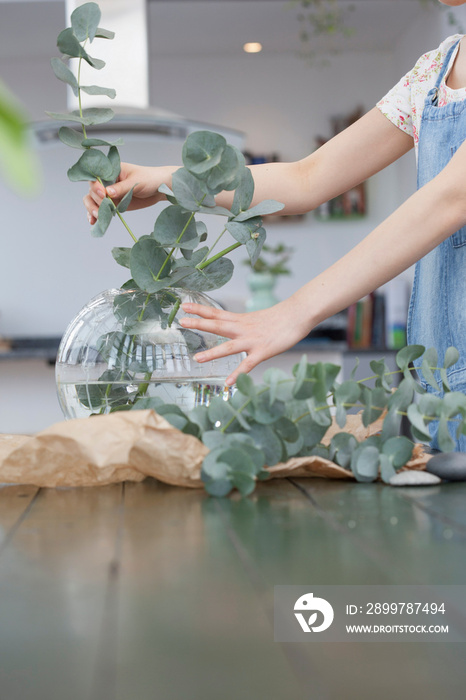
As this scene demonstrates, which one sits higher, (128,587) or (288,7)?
(288,7)

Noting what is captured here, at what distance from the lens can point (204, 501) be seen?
49 cm

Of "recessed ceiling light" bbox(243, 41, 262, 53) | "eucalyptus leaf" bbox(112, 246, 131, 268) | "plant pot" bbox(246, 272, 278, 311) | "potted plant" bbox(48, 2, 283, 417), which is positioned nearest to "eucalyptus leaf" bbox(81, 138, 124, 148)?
"potted plant" bbox(48, 2, 283, 417)

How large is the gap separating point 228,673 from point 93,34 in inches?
24.6

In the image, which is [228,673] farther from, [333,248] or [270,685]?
[333,248]

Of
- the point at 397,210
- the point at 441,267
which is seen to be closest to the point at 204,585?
the point at 397,210

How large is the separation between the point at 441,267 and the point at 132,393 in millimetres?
589

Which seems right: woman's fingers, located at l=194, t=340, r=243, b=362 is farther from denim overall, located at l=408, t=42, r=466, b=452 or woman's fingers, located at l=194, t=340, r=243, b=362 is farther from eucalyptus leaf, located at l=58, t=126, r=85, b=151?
denim overall, located at l=408, t=42, r=466, b=452

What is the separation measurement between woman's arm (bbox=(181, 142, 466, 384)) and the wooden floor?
202 mm

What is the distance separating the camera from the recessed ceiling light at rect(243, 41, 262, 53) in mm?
4344

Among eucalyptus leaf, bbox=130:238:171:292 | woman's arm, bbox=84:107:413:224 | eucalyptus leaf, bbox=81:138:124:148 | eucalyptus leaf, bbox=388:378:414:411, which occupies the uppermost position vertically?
woman's arm, bbox=84:107:413:224

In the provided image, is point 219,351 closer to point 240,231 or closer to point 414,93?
point 240,231

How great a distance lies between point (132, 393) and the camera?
642 mm

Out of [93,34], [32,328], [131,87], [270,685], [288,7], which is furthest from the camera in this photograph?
[32,328]

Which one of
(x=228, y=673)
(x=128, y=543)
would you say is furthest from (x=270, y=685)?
(x=128, y=543)
